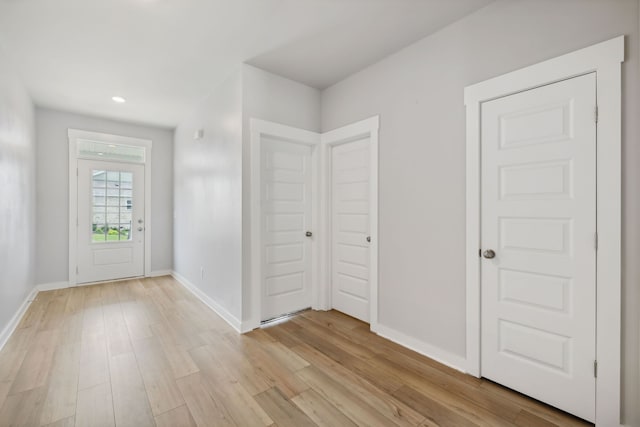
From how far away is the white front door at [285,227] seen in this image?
3156mm

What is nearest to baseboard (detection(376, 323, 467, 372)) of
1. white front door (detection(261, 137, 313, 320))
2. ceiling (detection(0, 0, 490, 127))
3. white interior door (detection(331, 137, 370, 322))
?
white interior door (detection(331, 137, 370, 322))

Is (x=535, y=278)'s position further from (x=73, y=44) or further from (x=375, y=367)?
(x=73, y=44)

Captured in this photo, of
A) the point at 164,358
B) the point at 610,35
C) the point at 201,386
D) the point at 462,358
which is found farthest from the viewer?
the point at 164,358

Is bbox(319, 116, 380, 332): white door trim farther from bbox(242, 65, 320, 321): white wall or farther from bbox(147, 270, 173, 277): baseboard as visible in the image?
bbox(147, 270, 173, 277): baseboard

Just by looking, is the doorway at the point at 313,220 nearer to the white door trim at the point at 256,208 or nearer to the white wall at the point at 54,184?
the white door trim at the point at 256,208

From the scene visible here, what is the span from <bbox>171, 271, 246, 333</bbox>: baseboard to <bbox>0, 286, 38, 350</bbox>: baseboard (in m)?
1.78

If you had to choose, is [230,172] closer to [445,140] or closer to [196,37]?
[196,37]

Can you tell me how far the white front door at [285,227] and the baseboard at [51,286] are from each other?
142 inches

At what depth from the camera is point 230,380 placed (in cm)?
208

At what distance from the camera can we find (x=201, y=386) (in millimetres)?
2004

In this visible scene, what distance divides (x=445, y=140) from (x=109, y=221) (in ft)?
17.2

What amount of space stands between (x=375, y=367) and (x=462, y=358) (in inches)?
26.5

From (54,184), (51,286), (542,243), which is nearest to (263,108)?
(542,243)

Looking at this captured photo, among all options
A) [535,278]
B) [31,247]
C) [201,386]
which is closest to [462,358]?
[535,278]
